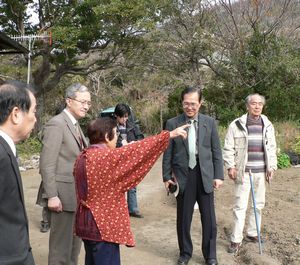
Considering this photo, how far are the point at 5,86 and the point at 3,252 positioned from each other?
2.28ft

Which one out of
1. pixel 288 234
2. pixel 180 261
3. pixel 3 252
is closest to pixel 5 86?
pixel 3 252

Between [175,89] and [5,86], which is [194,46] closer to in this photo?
[175,89]

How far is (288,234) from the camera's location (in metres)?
4.82

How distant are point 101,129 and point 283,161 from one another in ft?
23.8

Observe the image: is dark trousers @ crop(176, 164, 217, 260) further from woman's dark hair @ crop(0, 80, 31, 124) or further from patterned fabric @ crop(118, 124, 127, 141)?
woman's dark hair @ crop(0, 80, 31, 124)

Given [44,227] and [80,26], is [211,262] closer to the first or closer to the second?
[44,227]

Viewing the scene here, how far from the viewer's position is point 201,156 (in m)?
3.95

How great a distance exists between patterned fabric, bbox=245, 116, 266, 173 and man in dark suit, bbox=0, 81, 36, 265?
3034 mm

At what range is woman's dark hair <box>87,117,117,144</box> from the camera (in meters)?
2.71

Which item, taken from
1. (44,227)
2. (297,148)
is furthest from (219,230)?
(297,148)

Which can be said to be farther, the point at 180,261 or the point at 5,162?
the point at 180,261

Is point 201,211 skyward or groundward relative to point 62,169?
groundward

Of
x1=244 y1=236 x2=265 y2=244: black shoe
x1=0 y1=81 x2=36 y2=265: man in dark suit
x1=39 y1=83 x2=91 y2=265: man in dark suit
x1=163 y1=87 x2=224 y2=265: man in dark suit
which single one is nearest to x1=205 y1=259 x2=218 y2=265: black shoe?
x1=163 y1=87 x2=224 y2=265: man in dark suit

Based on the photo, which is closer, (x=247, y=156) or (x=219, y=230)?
(x=247, y=156)
